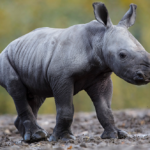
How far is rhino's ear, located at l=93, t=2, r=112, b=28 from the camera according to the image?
517 cm

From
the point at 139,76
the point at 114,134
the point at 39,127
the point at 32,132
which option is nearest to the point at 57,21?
the point at 39,127

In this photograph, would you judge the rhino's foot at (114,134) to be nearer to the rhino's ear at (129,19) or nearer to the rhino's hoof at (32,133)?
the rhino's hoof at (32,133)

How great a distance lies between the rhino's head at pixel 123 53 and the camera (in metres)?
4.58

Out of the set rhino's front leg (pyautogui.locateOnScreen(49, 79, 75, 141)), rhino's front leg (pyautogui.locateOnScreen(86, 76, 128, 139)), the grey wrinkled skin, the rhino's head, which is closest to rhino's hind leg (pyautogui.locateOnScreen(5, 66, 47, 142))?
the grey wrinkled skin

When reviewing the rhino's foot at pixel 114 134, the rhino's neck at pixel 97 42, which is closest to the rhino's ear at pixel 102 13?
the rhino's neck at pixel 97 42

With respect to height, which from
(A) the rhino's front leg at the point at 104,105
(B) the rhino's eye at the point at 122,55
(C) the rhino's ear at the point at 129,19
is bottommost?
(A) the rhino's front leg at the point at 104,105

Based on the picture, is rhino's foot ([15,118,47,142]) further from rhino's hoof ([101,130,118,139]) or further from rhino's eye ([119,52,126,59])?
rhino's eye ([119,52,126,59])

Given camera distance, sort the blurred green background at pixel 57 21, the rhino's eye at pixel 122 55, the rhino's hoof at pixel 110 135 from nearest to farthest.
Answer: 1. the rhino's eye at pixel 122 55
2. the rhino's hoof at pixel 110 135
3. the blurred green background at pixel 57 21

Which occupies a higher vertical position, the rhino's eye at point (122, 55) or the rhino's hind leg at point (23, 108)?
the rhino's eye at point (122, 55)

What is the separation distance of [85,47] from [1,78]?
169 centimetres

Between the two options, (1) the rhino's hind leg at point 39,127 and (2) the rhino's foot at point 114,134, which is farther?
(1) the rhino's hind leg at point 39,127

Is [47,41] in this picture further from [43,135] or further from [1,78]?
[43,135]

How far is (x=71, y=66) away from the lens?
16.9 ft

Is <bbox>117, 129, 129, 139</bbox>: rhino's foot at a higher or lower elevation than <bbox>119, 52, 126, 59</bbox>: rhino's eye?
lower
